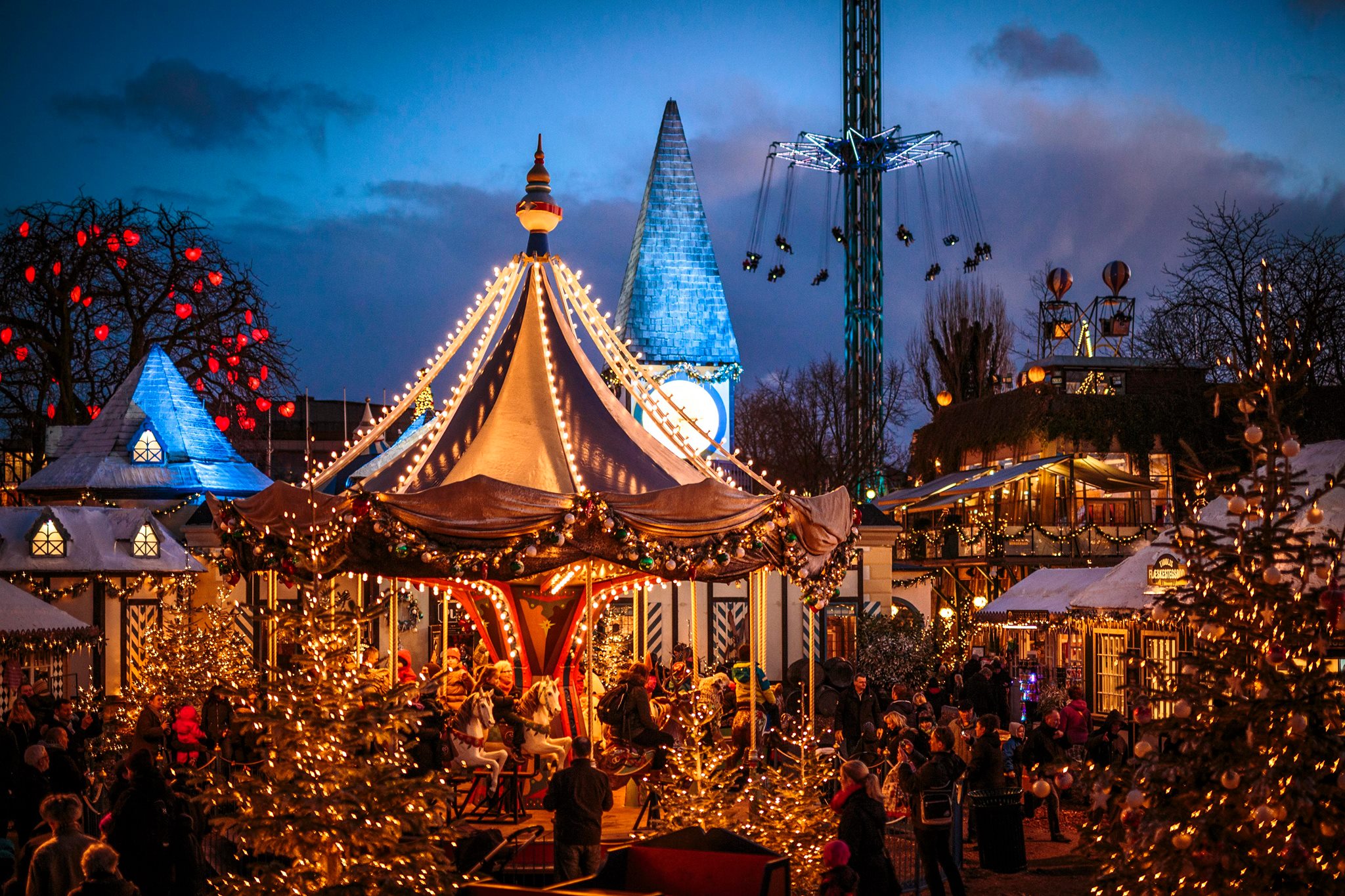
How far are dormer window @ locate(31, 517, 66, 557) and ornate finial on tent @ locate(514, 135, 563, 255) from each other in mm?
10814

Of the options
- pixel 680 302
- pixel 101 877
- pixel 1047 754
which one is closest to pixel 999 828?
pixel 1047 754

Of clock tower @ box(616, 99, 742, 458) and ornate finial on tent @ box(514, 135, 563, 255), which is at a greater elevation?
clock tower @ box(616, 99, 742, 458)

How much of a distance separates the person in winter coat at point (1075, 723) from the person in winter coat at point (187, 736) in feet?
30.9

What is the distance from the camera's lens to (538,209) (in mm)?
13469

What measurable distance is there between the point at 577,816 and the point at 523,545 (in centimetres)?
254

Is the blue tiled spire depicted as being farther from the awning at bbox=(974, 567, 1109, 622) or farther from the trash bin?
the trash bin

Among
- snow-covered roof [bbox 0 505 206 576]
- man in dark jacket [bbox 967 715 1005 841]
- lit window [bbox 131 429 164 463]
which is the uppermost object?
lit window [bbox 131 429 164 463]

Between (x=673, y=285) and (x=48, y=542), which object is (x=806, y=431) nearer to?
(x=673, y=285)

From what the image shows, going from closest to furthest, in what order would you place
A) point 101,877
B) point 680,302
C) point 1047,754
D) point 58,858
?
point 101,877, point 58,858, point 1047,754, point 680,302

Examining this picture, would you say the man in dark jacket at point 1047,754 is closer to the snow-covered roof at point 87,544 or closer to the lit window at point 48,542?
the snow-covered roof at point 87,544

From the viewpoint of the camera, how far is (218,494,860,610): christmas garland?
1064cm

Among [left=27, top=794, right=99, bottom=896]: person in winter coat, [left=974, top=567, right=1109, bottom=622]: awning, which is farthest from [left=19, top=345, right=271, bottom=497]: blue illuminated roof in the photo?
[left=27, top=794, right=99, bottom=896]: person in winter coat

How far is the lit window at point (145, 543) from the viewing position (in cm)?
2125

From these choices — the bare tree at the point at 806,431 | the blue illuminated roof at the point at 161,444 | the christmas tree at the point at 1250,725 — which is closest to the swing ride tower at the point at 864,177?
the bare tree at the point at 806,431
